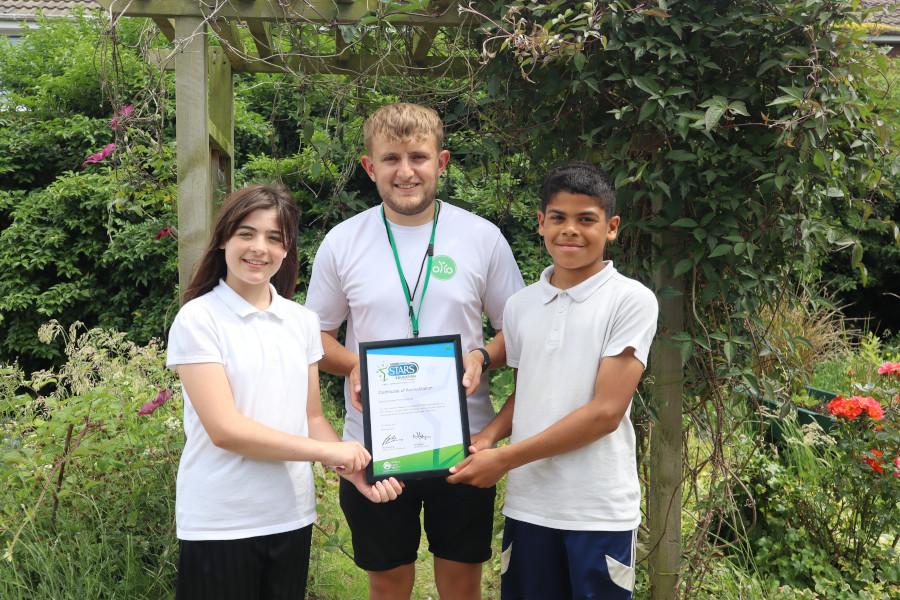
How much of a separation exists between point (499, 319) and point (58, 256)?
635 cm

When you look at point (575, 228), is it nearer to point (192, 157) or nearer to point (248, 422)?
point (248, 422)

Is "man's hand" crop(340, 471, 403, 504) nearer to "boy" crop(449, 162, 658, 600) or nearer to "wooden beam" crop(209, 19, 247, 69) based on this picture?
"boy" crop(449, 162, 658, 600)

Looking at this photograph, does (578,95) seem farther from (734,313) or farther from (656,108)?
(734,313)

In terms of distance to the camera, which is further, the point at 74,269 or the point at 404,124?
the point at 74,269

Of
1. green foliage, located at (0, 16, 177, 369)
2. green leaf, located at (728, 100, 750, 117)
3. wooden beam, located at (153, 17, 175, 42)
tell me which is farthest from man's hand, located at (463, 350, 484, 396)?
green foliage, located at (0, 16, 177, 369)

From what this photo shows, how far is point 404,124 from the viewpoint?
93.1 inches

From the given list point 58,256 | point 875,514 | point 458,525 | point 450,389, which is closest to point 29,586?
point 458,525

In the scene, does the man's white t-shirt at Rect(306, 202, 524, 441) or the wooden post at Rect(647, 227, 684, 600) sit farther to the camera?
the wooden post at Rect(647, 227, 684, 600)

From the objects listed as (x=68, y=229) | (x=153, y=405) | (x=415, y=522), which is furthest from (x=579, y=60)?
(x=68, y=229)

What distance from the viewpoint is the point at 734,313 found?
8.59 feet

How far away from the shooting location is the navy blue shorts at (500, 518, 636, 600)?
7.05 feet

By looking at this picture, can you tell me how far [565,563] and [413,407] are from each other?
2.04 feet

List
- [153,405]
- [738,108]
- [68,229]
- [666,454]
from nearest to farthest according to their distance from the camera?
[738,108]
[666,454]
[153,405]
[68,229]

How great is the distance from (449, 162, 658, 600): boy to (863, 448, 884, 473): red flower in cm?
173
